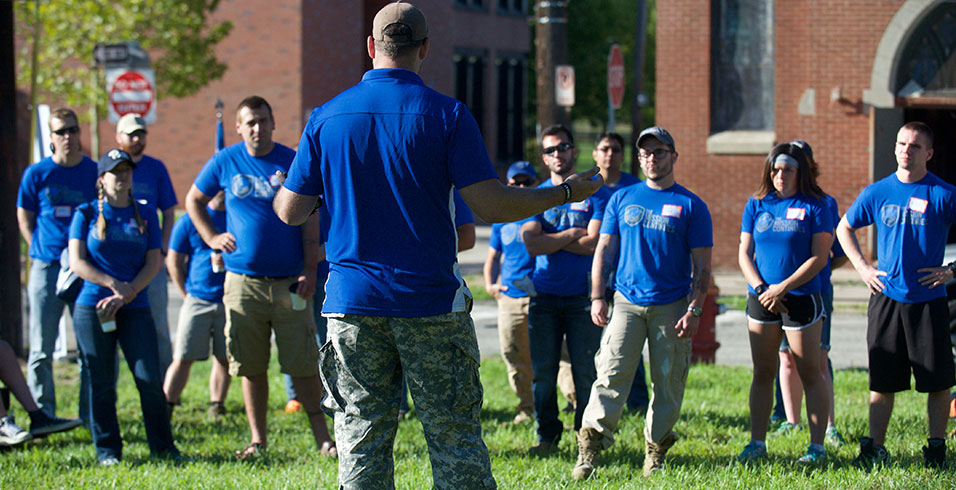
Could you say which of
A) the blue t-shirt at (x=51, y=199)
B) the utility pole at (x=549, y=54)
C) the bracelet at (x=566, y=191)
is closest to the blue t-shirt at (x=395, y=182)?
the bracelet at (x=566, y=191)

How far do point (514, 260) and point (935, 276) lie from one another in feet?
9.11

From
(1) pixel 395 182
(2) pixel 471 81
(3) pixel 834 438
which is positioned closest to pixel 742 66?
(3) pixel 834 438

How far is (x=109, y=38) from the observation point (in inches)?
870

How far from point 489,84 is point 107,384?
30.9 metres

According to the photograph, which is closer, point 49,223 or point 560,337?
point 560,337

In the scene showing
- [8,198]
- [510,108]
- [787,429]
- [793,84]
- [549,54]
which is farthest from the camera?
[510,108]

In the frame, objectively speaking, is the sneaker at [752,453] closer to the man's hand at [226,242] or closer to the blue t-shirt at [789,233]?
the blue t-shirt at [789,233]

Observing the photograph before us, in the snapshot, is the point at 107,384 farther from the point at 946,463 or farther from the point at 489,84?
the point at 489,84

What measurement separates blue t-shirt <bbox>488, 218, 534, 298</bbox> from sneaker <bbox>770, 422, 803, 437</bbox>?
186 cm

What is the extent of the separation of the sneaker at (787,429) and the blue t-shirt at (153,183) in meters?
4.50

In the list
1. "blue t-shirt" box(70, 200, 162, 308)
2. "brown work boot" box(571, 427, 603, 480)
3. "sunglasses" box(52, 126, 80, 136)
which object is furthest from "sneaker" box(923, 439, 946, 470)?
"sunglasses" box(52, 126, 80, 136)

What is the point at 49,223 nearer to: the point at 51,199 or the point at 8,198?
the point at 51,199

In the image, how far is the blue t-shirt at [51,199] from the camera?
7.80m

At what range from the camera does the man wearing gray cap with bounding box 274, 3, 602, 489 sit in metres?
3.93
